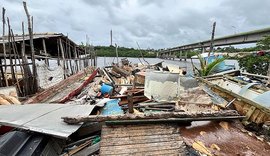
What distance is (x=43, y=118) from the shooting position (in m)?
3.66

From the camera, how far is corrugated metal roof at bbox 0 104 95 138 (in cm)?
319

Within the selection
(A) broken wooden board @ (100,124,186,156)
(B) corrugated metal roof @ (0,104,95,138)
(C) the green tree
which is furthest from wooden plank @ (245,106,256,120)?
(C) the green tree

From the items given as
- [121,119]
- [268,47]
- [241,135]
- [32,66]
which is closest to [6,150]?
[121,119]

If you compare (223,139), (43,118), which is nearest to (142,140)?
(223,139)

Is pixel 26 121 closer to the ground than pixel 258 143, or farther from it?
farther from it

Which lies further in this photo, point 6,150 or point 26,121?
point 26,121

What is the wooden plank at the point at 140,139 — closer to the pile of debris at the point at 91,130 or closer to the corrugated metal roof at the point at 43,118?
the pile of debris at the point at 91,130

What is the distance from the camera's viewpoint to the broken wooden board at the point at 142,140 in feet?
10.1

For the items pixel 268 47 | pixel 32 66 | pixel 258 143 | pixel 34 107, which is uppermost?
pixel 268 47

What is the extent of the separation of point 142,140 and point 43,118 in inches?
74.4

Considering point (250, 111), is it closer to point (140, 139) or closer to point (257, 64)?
point (140, 139)

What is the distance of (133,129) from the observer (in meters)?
3.59

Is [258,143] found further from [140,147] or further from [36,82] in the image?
[36,82]

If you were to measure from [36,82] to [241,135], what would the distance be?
8589 millimetres
